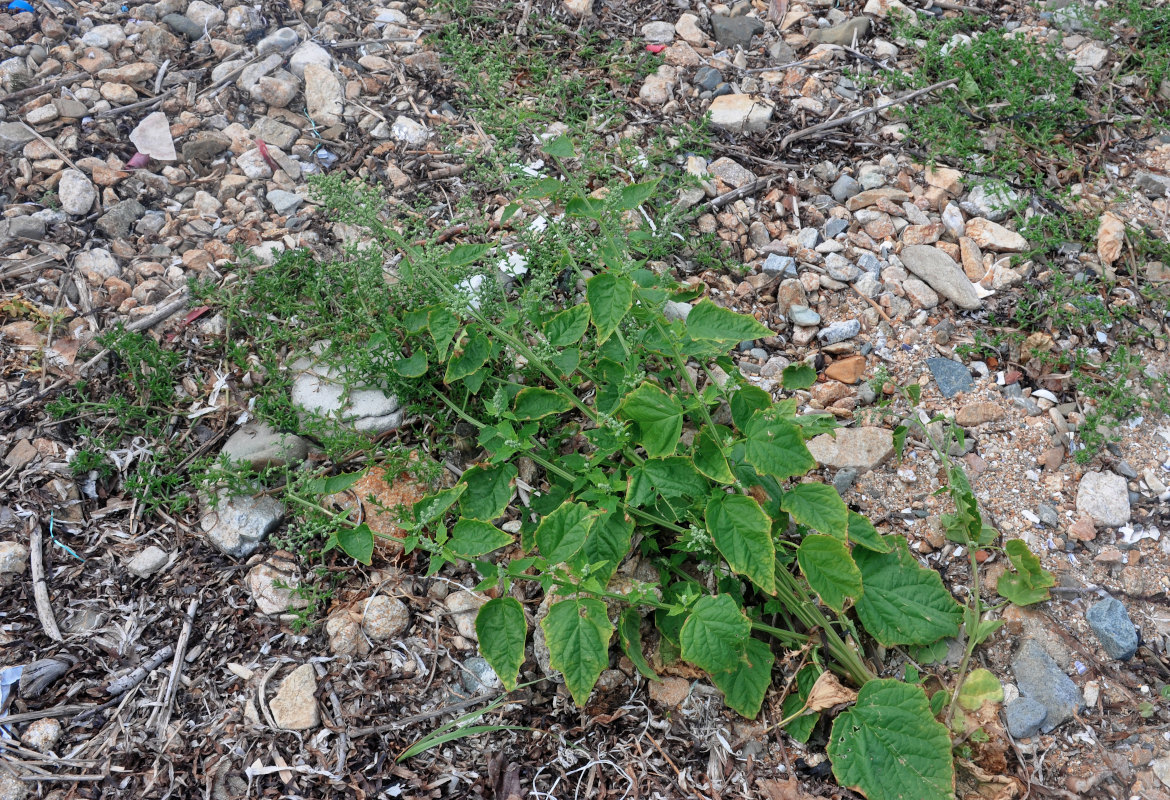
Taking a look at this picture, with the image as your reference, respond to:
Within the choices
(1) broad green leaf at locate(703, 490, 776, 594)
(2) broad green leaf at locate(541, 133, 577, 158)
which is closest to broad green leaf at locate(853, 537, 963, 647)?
(1) broad green leaf at locate(703, 490, 776, 594)

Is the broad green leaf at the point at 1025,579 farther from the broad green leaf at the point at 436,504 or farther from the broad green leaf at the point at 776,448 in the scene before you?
the broad green leaf at the point at 436,504

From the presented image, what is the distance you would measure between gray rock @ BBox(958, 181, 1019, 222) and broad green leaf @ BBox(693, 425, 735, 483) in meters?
2.10

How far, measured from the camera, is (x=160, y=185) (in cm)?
377

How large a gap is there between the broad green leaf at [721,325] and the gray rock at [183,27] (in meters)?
3.51

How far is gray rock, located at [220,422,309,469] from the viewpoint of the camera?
293cm

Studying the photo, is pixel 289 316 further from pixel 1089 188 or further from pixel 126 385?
pixel 1089 188

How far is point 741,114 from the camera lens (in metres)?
4.09

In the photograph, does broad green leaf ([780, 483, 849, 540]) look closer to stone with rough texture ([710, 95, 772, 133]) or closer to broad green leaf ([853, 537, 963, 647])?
broad green leaf ([853, 537, 963, 647])

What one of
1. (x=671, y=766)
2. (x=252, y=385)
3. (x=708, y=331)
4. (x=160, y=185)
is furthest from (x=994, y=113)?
(x=160, y=185)

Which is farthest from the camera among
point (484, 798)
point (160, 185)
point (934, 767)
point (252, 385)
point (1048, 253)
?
point (160, 185)

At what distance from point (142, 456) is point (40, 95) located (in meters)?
2.27

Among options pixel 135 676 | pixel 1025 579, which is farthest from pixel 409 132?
pixel 1025 579

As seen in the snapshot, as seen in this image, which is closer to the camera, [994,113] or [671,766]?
[671,766]

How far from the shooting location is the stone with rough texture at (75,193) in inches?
142
